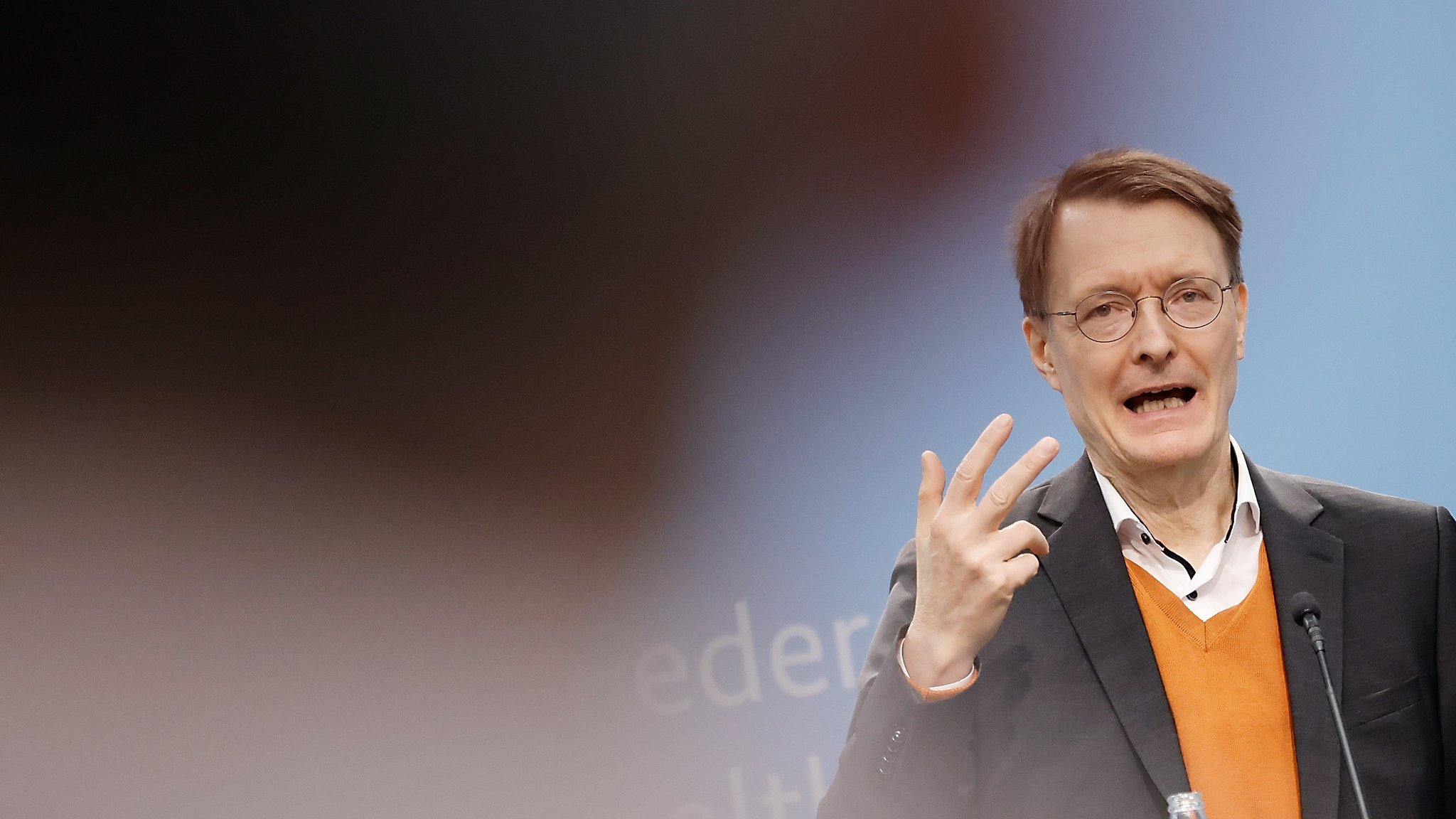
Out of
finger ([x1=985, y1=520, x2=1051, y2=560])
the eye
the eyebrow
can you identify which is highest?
the eyebrow

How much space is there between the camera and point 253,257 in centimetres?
302

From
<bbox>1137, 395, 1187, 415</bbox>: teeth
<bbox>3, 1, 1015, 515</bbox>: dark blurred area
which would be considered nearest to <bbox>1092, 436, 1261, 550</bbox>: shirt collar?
<bbox>1137, 395, 1187, 415</bbox>: teeth

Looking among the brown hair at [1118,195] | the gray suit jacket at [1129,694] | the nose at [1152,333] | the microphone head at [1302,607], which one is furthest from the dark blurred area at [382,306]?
the microphone head at [1302,607]

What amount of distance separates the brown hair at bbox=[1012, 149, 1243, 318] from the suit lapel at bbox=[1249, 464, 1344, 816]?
1.23 feet

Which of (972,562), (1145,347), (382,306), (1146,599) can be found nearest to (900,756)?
(972,562)

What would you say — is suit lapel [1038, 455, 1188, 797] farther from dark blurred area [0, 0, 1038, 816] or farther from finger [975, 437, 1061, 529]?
dark blurred area [0, 0, 1038, 816]

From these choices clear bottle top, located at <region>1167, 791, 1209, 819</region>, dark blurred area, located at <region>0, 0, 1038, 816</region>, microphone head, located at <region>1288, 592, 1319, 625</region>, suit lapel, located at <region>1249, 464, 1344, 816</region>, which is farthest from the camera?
dark blurred area, located at <region>0, 0, 1038, 816</region>

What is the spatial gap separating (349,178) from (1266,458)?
2425mm

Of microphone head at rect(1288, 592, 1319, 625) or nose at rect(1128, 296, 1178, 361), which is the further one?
nose at rect(1128, 296, 1178, 361)

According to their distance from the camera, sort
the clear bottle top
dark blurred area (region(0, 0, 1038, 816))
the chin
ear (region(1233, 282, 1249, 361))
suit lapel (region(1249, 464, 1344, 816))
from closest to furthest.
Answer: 1. the clear bottle top
2. suit lapel (region(1249, 464, 1344, 816))
3. the chin
4. ear (region(1233, 282, 1249, 361))
5. dark blurred area (region(0, 0, 1038, 816))

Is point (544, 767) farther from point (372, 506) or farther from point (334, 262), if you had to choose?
point (334, 262)

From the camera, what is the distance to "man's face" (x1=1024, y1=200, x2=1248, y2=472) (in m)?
1.70

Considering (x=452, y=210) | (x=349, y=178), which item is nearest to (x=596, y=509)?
(x=452, y=210)

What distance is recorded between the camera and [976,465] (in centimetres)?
143
